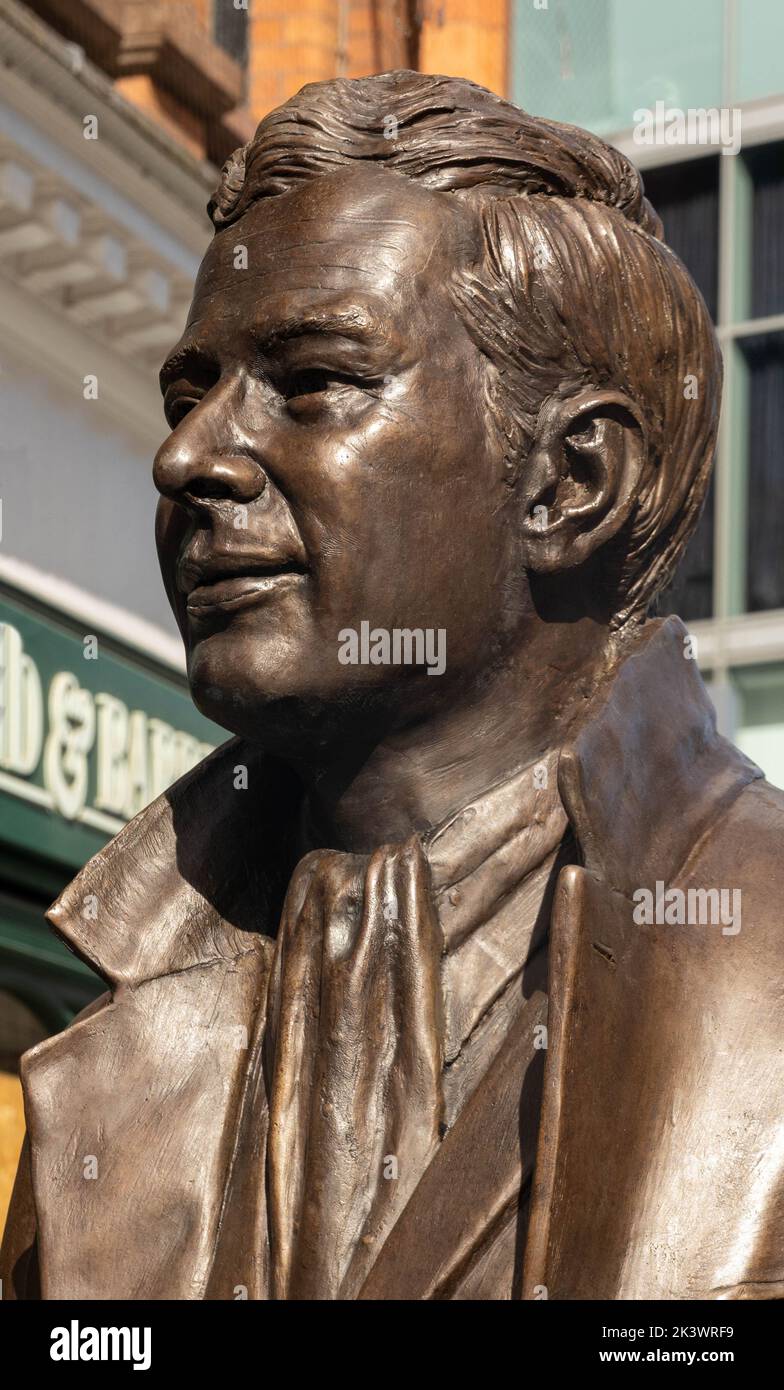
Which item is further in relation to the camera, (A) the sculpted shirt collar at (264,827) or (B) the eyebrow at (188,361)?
(B) the eyebrow at (188,361)

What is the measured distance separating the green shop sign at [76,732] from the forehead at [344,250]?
591 cm

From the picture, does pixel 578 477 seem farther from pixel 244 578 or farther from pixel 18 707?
pixel 18 707

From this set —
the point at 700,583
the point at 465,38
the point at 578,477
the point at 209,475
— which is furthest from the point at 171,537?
the point at 700,583

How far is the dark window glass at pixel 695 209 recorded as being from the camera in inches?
518

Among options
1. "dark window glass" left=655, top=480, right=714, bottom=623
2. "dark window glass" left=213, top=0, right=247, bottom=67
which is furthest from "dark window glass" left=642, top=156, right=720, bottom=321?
"dark window glass" left=213, top=0, right=247, bottom=67

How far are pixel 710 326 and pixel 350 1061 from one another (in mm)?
1145

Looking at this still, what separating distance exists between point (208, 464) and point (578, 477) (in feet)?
1.72

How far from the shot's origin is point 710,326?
3.74m

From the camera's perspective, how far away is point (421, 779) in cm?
359

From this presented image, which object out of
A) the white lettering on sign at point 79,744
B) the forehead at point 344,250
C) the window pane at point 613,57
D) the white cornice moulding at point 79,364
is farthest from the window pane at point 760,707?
the forehead at point 344,250

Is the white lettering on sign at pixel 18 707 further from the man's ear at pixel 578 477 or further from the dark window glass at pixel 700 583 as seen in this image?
the man's ear at pixel 578 477

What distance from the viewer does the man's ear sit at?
3607 millimetres

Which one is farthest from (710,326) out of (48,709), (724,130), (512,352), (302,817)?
(724,130)

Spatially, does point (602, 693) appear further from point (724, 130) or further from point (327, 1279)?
point (724, 130)
